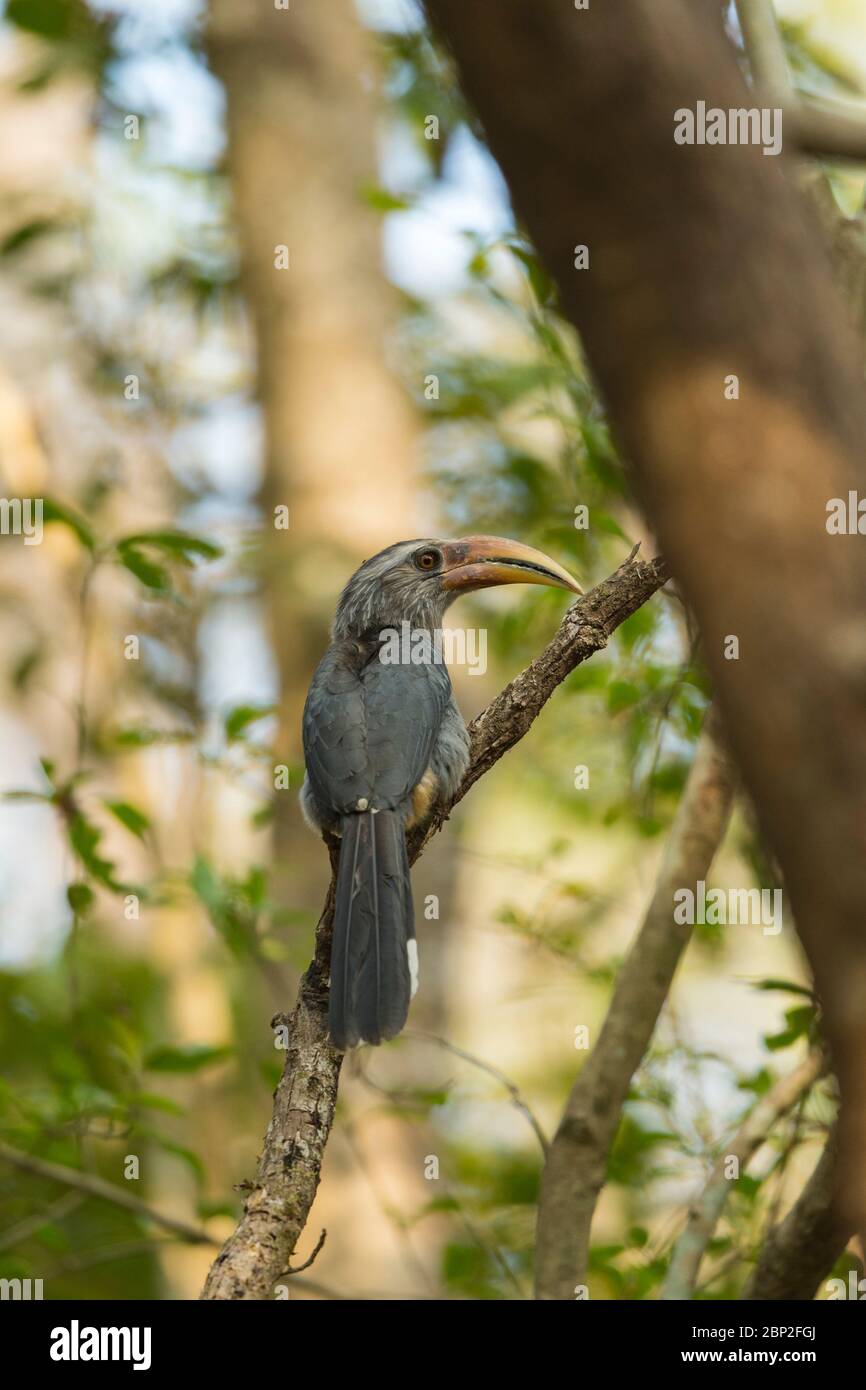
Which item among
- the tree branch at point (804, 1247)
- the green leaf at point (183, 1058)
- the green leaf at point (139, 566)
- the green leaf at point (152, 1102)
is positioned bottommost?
the tree branch at point (804, 1247)

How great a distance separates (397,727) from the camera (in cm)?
376

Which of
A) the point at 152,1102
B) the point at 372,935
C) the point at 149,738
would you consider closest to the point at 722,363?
the point at 372,935

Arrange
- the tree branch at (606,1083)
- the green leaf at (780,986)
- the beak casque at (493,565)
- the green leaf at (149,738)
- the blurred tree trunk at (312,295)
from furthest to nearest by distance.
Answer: the blurred tree trunk at (312,295) < the green leaf at (149,738) < the beak casque at (493,565) < the tree branch at (606,1083) < the green leaf at (780,986)

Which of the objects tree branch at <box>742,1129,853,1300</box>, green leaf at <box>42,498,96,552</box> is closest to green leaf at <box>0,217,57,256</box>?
green leaf at <box>42,498,96,552</box>

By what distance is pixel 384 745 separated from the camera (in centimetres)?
368

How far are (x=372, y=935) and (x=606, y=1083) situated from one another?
1.02 m

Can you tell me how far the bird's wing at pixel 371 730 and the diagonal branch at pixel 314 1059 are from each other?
197mm

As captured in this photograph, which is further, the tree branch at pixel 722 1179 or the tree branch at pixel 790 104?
the tree branch at pixel 722 1179

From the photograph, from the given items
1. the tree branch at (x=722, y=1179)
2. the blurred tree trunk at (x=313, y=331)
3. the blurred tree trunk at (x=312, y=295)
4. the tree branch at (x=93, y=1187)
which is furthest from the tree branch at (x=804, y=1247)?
the blurred tree trunk at (x=312, y=295)

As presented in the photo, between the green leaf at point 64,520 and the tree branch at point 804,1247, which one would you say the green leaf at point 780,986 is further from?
the green leaf at point 64,520

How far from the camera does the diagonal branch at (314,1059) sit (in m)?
2.29

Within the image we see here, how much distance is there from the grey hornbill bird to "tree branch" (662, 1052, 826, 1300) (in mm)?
1114

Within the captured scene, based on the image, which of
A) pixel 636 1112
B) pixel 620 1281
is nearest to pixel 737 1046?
pixel 636 1112

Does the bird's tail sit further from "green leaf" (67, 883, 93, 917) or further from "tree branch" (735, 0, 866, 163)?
"tree branch" (735, 0, 866, 163)
